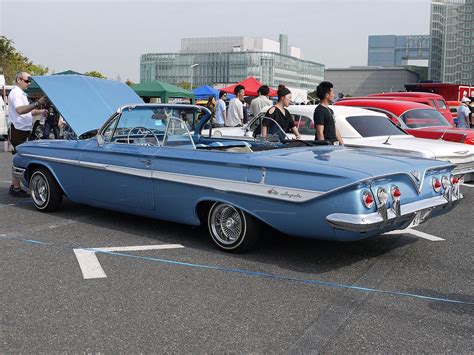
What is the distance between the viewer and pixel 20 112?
8523 mm

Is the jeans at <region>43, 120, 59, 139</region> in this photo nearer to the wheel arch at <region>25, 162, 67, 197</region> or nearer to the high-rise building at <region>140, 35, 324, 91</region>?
the wheel arch at <region>25, 162, 67, 197</region>

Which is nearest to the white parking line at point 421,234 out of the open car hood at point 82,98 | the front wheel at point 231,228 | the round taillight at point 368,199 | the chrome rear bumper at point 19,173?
the round taillight at point 368,199

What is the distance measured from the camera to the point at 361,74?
116 metres

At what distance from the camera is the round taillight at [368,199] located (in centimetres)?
450

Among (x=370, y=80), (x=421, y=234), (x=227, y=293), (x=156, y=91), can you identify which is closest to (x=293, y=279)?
(x=227, y=293)

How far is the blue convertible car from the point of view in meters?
4.61

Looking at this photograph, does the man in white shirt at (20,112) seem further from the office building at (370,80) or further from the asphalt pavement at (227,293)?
the office building at (370,80)

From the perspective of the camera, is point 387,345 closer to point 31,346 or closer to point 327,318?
point 327,318

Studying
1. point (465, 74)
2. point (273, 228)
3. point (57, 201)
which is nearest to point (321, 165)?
point (273, 228)

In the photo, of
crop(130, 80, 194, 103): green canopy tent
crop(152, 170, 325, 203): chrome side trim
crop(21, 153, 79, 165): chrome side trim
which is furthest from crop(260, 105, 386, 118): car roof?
crop(130, 80, 194, 103): green canopy tent

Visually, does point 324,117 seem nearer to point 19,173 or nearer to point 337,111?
point 337,111

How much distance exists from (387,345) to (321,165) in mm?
1804

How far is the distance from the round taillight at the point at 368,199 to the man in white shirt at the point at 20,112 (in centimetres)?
547

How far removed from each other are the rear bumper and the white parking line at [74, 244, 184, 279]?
1.83m
